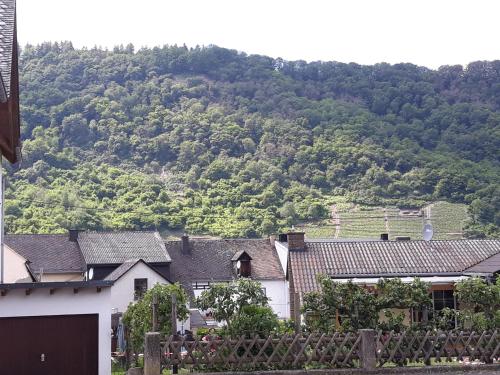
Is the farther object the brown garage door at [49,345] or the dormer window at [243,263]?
the dormer window at [243,263]

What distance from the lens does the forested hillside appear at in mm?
119375

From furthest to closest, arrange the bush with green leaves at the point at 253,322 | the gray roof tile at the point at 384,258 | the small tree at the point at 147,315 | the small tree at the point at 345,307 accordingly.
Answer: the gray roof tile at the point at 384,258 < the small tree at the point at 147,315 < the small tree at the point at 345,307 < the bush with green leaves at the point at 253,322

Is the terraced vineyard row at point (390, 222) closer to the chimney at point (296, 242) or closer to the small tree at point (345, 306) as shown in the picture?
the chimney at point (296, 242)

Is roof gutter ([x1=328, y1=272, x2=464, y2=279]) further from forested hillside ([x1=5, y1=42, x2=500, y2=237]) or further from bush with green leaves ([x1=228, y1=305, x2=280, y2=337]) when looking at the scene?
forested hillside ([x1=5, y1=42, x2=500, y2=237])

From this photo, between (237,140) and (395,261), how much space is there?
371 ft

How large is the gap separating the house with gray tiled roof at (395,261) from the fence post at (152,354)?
621 inches

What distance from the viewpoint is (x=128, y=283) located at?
53625 millimetres

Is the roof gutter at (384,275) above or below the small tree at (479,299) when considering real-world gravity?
above

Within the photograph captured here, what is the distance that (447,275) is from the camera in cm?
4022

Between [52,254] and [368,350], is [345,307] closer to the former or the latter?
[368,350]


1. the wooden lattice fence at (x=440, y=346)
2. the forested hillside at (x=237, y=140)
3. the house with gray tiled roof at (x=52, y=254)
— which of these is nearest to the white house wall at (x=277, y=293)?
the house with gray tiled roof at (x=52, y=254)

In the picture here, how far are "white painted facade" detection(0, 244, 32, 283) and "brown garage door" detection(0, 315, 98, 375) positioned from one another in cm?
2161

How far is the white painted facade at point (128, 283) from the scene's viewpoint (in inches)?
2077

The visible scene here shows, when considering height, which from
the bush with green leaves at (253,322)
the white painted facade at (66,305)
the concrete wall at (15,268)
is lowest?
the bush with green leaves at (253,322)
